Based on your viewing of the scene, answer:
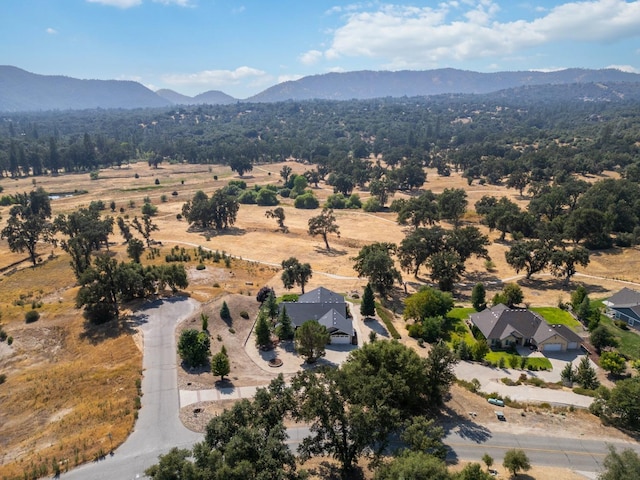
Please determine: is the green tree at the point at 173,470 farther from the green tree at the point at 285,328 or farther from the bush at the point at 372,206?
the bush at the point at 372,206

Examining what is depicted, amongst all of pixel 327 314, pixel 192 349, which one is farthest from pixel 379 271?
pixel 192 349

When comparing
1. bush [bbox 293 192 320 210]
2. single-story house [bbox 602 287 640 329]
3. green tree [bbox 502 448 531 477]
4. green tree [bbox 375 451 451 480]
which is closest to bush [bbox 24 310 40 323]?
green tree [bbox 375 451 451 480]

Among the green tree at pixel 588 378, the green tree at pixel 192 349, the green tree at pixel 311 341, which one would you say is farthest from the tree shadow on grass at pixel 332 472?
the green tree at pixel 588 378

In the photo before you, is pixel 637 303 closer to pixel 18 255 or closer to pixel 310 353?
pixel 310 353

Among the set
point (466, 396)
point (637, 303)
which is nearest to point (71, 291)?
point (466, 396)

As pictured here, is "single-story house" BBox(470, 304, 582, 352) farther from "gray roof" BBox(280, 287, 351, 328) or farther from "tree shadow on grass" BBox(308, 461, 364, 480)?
A: "tree shadow on grass" BBox(308, 461, 364, 480)

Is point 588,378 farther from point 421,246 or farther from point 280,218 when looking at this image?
point 280,218
